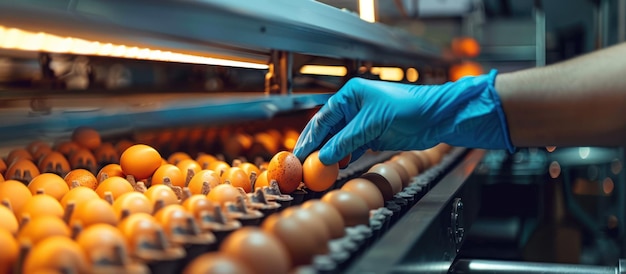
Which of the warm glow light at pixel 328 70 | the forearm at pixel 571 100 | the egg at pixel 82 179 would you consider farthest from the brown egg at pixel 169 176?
the warm glow light at pixel 328 70

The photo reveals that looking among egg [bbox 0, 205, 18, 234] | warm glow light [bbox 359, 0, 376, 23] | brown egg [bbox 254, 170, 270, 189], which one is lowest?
brown egg [bbox 254, 170, 270, 189]

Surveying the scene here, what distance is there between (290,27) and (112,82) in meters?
2.43

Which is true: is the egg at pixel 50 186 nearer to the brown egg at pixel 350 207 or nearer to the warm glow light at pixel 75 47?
the warm glow light at pixel 75 47

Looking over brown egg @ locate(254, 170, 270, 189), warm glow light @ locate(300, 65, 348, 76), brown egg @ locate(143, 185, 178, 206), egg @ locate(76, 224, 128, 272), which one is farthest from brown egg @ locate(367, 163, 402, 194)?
warm glow light @ locate(300, 65, 348, 76)

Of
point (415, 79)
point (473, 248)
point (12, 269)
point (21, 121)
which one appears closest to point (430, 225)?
point (12, 269)

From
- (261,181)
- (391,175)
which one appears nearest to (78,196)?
(261,181)

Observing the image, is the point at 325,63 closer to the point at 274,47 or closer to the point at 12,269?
the point at 274,47

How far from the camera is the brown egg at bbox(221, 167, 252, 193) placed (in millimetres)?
1621

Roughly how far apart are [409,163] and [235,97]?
63cm

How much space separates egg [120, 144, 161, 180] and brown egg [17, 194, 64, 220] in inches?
15.4

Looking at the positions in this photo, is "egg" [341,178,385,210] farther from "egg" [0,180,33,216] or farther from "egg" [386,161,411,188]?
"egg" [0,180,33,216]

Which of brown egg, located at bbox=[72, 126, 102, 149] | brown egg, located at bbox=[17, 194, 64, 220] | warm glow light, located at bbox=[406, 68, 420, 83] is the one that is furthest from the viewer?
warm glow light, located at bbox=[406, 68, 420, 83]

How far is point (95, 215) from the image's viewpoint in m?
1.17

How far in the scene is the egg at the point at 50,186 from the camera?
1.43 m
